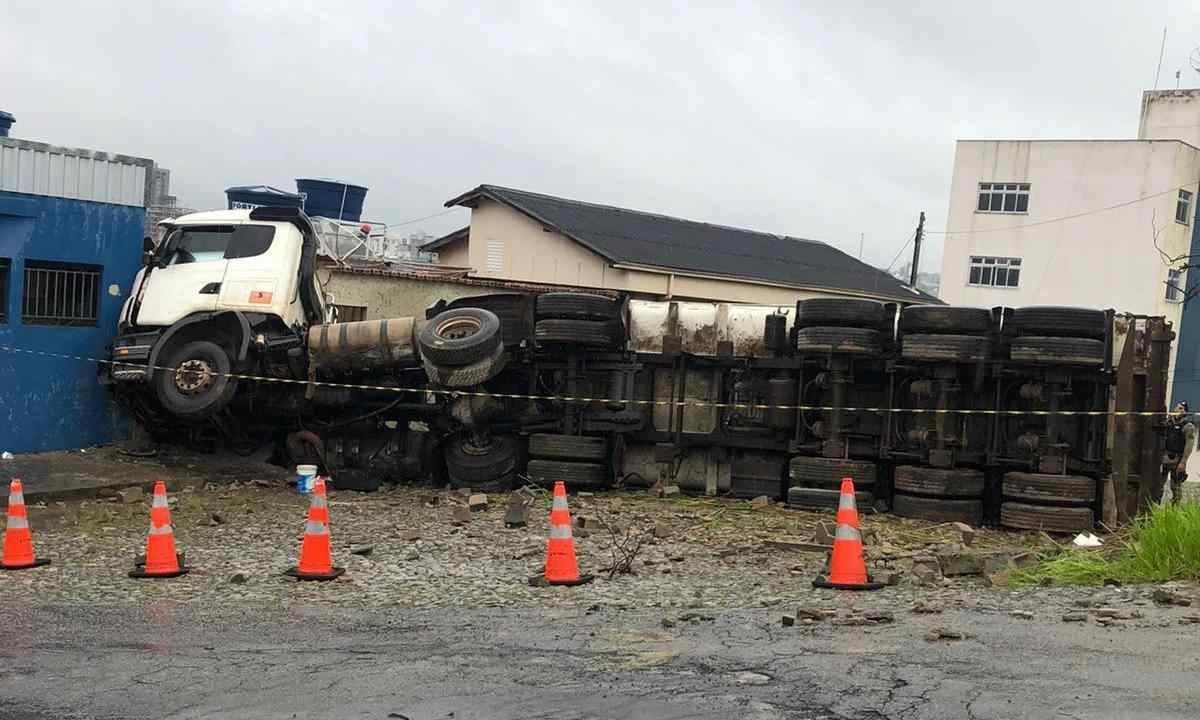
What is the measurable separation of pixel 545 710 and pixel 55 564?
18.4 feet

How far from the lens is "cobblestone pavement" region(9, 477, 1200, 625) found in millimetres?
7805

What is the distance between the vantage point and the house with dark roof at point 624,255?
93.2 ft

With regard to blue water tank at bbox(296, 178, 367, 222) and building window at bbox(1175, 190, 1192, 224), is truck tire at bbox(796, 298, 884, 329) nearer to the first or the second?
blue water tank at bbox(296, 178, 367, 222)

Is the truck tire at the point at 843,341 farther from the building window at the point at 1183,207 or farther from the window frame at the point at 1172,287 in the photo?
the building window at the point at 1183,207

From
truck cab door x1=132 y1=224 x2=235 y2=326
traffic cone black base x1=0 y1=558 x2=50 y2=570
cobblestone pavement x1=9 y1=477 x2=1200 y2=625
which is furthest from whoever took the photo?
truck cab door x1=132 y1=224 x2=235 y2=326

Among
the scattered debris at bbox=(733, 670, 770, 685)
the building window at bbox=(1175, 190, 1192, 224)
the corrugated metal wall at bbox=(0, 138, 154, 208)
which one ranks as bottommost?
the scattered debris at bbox=(733, 670, 770, 685)

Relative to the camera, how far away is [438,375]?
12.8 metres

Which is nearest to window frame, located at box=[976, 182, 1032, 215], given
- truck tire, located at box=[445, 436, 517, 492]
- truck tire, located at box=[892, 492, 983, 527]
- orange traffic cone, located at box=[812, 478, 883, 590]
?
truck tire, located at box=[892, 492, 983, 527]

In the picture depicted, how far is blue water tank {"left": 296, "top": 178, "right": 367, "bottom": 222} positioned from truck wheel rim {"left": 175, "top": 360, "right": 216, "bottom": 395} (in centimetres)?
1825

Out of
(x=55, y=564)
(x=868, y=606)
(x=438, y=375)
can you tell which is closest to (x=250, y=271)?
(x=438, y=375)

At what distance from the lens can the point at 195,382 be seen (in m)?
13.0

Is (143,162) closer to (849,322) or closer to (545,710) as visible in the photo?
(849,322)

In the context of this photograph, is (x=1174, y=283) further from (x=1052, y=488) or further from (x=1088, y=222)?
(x=1052, y=488)

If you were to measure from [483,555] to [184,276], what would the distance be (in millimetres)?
6467
